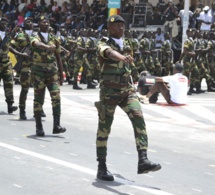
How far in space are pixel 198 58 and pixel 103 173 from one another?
46.6 feet

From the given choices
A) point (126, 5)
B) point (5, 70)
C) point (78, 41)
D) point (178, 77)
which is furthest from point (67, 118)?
point (126, 5)

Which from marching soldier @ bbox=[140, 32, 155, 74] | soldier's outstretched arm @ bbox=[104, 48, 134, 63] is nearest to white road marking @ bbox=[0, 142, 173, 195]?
soldier's outstretched arm @ bbox=[104, 48, 134, 63]

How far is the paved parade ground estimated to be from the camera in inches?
355

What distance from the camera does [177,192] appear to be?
8828 mm

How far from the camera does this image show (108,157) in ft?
36.1

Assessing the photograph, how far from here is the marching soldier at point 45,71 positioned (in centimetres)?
1269

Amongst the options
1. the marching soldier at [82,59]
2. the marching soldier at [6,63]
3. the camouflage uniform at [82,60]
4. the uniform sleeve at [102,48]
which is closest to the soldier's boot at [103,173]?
the uniform sleeve at [102,48]

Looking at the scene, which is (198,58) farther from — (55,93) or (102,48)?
(102,48)

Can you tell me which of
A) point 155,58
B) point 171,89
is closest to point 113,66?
point 171,89

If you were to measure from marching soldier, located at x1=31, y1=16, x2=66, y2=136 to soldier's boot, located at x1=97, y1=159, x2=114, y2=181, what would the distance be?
3.33m

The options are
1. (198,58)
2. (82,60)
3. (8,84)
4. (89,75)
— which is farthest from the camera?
(82,60)

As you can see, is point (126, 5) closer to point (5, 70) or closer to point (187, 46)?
point (187, 46)

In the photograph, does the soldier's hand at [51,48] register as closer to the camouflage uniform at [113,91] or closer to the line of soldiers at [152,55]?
the camouflage uniform at [113,91]

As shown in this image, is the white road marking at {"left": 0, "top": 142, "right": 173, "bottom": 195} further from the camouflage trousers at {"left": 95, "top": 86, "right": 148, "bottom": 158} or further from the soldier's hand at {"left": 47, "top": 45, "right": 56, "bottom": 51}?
the soldier's hand at {"left": 47, "top": 45, "right": 56, "bottom": 51}
